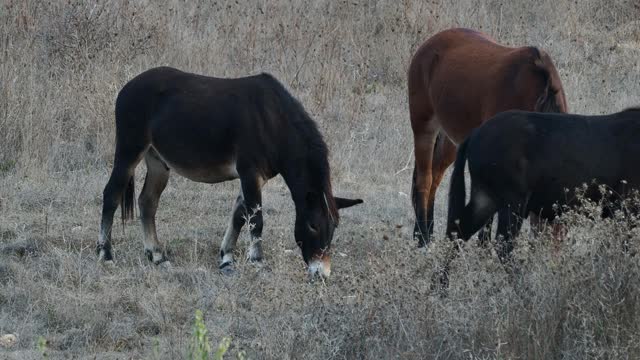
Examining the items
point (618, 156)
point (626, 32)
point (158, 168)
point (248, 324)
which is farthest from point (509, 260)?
point (626, 32)

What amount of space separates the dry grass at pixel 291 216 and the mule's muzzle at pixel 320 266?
0.60 ft

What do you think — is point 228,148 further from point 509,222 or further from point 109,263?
point 509,222

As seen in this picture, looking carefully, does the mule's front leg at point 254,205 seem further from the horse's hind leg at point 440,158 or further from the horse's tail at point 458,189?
the horse's hind leg at point 440,158

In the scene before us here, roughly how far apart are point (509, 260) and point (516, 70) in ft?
7.80

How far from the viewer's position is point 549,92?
307 inches

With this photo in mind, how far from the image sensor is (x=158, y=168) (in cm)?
875

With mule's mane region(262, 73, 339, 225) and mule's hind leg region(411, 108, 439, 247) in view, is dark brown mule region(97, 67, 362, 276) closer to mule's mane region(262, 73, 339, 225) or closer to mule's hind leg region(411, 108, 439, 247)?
mule's mane region(262, 73, 339, 225)

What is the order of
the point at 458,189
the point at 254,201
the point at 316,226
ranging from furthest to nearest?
the point at 254,201, the point at 316,226, the point at 458,189

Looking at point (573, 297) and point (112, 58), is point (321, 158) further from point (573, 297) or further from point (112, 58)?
point (112, 58)

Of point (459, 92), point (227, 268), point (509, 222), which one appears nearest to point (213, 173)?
point (227, 268)

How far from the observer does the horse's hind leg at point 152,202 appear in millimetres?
8297

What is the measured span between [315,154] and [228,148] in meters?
0.66

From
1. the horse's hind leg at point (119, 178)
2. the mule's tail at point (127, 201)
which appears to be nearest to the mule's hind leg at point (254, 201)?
the horse's hind leg at point (119, 178)

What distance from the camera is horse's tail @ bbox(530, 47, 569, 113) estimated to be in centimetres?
775
